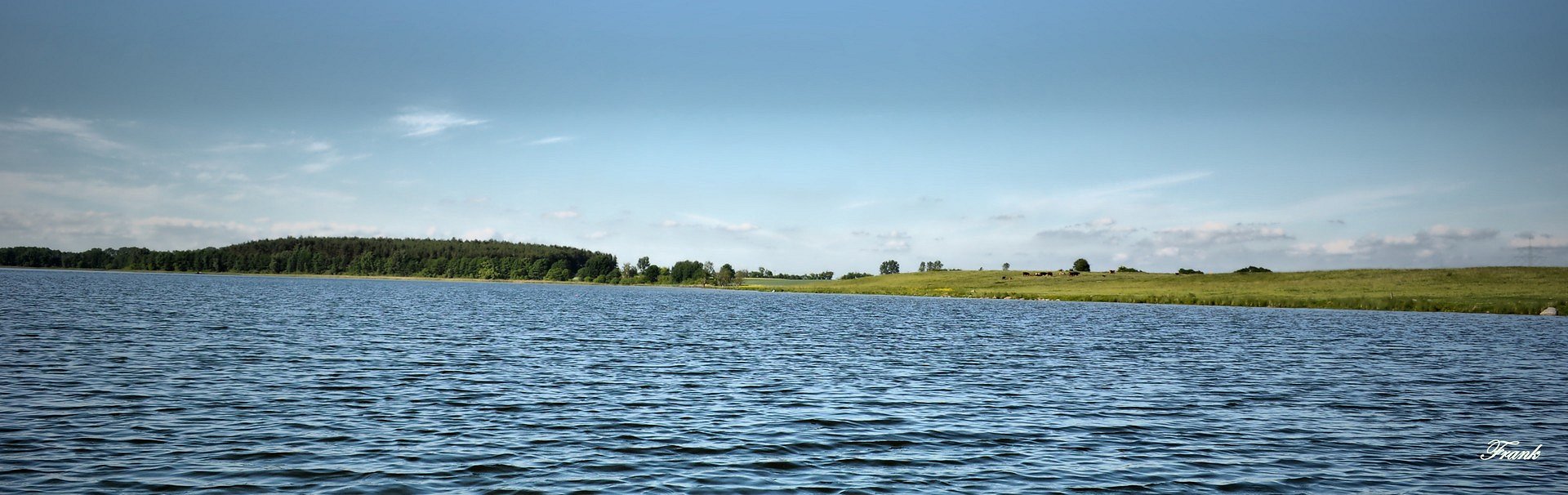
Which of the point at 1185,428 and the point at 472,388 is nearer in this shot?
the point at 1185,428

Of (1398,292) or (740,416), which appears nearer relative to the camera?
(740,416)

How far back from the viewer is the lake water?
17.4 meters

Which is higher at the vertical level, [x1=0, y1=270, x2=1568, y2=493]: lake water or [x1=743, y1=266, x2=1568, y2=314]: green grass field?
[x1=743, y1=266, x2=1568, y2=314]: green grass field

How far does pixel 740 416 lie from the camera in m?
25.0

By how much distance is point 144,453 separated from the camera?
18.1 meters

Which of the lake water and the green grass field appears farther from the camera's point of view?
the green grass field

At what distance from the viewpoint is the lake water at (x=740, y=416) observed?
17.4 meters

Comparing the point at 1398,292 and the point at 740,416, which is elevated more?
the point at 1398,292

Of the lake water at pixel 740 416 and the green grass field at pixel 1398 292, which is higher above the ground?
the green grass field at pixel 1398 292

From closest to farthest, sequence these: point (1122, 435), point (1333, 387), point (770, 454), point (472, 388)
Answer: point (770, 454) < point (1122, 435) < point (472, 388) < point (1333, 387)

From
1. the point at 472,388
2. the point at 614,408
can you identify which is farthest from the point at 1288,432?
the point at 472,388

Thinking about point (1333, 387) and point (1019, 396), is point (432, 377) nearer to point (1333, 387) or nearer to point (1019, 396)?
point (1019, 396)

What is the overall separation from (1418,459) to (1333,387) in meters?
16.1

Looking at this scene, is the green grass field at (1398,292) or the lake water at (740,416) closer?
the lake water at (740,416)
